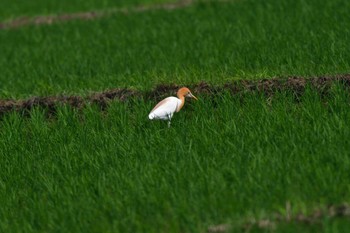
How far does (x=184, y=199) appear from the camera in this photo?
5.91 metres

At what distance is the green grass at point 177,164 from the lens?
5.74 m

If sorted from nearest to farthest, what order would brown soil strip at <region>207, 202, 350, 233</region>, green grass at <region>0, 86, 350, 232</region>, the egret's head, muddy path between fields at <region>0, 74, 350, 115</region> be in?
1. brown soil strip at <region>207, 202, 350, 233</region>
2. green grass at <region>0, 86, 350, 232</region>
3. the egret's head
4. muddy path between fields at <region>0, 74, 350, 115</region>

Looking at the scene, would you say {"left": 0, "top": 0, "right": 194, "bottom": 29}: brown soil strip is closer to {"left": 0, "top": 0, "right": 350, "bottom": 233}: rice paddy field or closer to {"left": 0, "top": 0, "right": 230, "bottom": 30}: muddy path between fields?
{"left": 0, "top": 0, "right": 230, "bottom": 30}: muddy path between fields

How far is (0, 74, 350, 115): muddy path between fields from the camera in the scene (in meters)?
8.02

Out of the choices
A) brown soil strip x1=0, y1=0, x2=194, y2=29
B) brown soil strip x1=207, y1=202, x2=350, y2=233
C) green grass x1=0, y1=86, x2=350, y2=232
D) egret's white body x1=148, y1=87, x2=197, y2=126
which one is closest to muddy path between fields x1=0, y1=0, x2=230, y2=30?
brown soil strip x1=0, y1=0, x2=194, y2=29

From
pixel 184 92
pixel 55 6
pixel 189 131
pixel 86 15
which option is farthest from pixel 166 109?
pixel 55 6

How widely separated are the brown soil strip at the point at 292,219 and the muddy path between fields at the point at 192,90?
257cm

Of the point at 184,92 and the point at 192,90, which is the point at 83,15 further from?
the point at 184,92

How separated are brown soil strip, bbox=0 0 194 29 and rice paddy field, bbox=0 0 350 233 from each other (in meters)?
2.30

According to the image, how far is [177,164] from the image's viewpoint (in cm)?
668

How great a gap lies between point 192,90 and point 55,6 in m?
9.43

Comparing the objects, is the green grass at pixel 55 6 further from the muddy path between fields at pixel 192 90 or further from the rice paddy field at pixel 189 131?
the muddy path between fields at pixel 192 90

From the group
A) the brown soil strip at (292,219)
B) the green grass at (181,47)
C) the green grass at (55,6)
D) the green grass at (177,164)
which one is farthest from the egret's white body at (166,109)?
the green grass at (55,6)

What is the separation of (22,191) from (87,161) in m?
0.58
